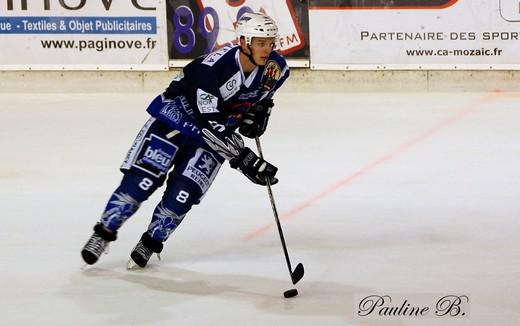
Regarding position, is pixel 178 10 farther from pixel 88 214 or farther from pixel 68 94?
pixel 88 214

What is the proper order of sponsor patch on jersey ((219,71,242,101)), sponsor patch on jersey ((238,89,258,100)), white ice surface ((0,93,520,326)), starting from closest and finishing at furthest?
white ice surface ((0,93,520,326)) → sponsor patch on jersey ((219,71,242,101)) → sponsor patch on jersey ((238,89,258,100))

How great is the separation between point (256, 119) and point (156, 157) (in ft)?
1.54

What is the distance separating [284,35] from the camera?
9234 mm

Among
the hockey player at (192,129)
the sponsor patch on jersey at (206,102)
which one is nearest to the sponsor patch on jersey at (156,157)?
the hockey player at (192,129)

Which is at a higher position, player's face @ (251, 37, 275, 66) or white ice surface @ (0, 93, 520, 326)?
player's face @ (251, 37, 275, 66)

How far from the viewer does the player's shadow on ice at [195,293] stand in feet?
13.5

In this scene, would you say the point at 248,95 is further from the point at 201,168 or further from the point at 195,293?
the point at 195,293

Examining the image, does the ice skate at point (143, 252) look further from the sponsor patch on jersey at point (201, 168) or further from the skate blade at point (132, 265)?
Result: the sponsor patch on jersey at point (201, 168)

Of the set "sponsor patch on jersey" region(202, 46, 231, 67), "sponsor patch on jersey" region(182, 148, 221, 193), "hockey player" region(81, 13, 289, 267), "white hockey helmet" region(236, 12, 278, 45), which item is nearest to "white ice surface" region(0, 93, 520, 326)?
"hockey player" region(81, 13, 289, 267)

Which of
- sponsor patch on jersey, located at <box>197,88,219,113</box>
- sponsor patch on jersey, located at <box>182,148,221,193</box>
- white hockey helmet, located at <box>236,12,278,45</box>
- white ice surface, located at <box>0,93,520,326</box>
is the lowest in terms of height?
white ice surface, located at <box>0,93,520,326</box>

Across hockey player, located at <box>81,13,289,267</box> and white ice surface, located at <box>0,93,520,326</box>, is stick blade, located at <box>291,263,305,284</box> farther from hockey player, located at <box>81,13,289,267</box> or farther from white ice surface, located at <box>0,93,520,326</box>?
hockey player, located at <box>81,13,289,267</box>

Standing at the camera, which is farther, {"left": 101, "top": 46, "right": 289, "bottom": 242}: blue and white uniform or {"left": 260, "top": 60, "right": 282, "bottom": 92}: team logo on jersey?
{"left": 260, "top": 60, "right": 282, "bottom": 92}: team logo on jersey

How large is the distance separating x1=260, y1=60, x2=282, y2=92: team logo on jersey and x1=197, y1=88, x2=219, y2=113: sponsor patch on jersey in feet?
1.02

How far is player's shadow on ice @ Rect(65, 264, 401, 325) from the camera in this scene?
162 inches
